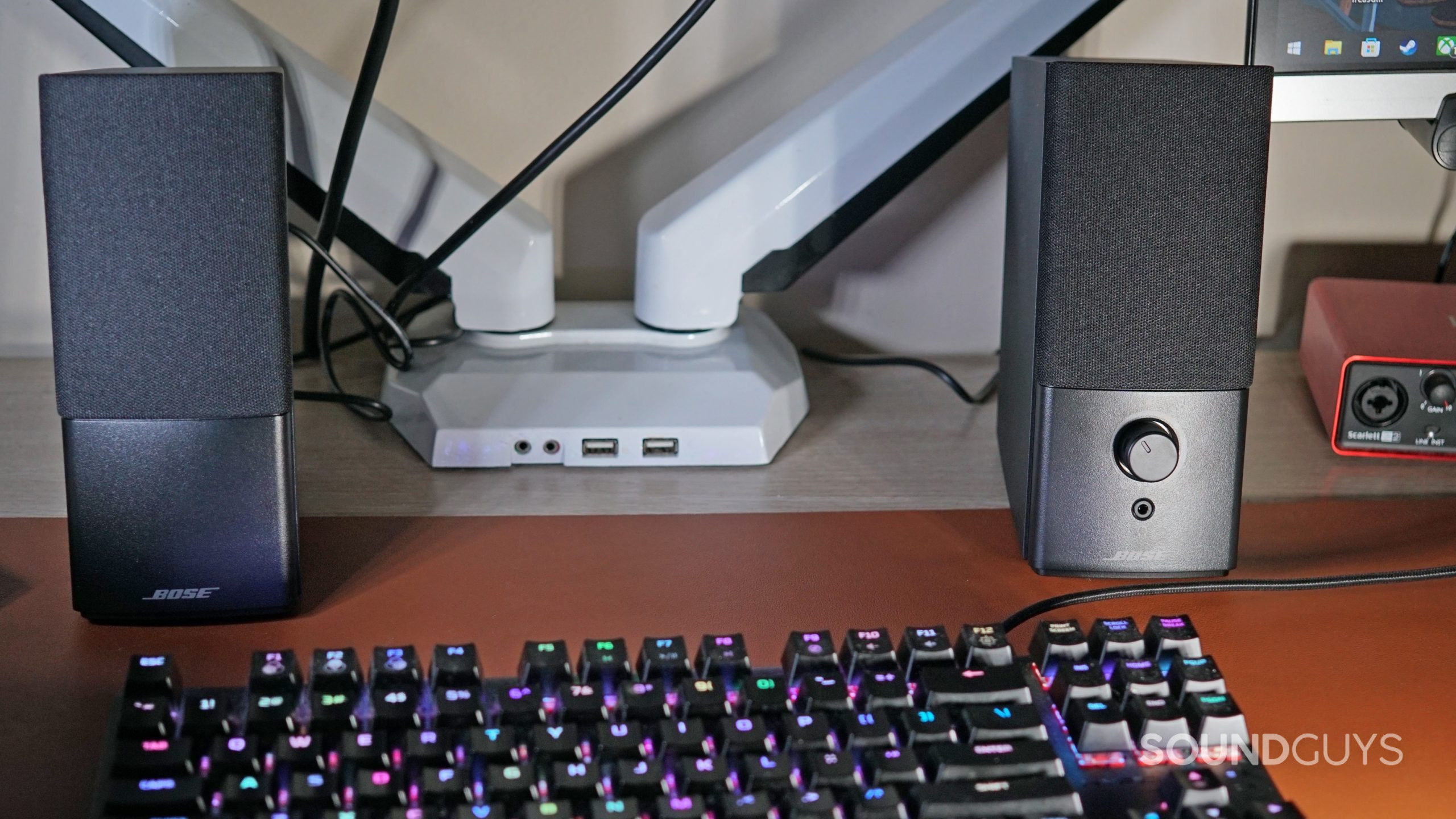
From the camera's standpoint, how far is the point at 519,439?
0.69 m

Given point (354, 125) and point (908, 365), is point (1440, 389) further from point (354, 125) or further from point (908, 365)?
point (354, 125)

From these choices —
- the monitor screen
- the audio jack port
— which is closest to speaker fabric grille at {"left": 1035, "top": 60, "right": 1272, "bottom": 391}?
the monitor screen

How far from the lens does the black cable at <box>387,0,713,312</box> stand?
0.70 metres

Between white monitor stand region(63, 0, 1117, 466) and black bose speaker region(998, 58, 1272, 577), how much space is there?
12cm

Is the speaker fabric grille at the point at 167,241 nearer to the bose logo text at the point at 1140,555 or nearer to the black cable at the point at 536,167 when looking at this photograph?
the black cable at the point at 536,167

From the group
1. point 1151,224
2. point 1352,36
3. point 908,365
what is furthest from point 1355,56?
point 908,365

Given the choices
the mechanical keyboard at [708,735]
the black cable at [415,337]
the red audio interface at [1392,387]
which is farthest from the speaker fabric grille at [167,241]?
the red audio interface at [1392,387]

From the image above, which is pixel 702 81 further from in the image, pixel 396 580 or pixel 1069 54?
pixel 396 580

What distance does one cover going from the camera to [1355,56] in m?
0.64

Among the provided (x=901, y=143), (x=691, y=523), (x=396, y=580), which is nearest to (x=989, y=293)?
(x=901, y=143)

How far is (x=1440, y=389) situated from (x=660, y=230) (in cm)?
44

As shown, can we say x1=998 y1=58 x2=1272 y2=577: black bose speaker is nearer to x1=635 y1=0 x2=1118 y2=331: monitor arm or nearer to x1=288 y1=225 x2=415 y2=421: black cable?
x1=635 y1=0 x2=1118 y2=331: monitor arm

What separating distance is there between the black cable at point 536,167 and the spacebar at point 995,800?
0.44 m

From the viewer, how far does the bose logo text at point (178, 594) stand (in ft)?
1.73
